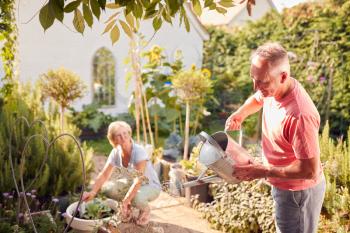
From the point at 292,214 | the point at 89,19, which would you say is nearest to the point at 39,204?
the point at 292,214

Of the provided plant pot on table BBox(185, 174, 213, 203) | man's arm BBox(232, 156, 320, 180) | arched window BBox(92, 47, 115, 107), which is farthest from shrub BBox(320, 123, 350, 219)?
arched window BBox(92, 47, 115, 107)

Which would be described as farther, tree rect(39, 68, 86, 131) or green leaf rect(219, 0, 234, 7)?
tree rect(39, 68, 86, 131)

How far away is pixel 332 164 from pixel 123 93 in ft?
20.9

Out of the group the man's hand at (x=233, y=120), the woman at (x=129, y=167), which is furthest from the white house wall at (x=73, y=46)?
the man's hand at (x=233, y=120)

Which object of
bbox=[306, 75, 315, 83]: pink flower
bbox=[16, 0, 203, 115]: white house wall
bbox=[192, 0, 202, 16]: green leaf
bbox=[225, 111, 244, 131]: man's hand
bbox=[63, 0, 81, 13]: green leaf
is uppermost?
bbox=[16, 0, 203, 115]: white house wall

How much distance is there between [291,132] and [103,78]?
314 inches

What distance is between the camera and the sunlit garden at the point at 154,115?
2943 millimetres

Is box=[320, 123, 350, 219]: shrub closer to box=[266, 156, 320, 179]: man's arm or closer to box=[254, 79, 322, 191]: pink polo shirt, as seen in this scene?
box=[254, 79, 322, 191]: pink polo shirt

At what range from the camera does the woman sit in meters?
3.78

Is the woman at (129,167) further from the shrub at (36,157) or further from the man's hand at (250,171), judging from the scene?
the man's hand at (250,171)

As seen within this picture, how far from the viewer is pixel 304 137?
214cm

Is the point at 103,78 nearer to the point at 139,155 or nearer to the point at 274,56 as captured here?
the point at 139,155

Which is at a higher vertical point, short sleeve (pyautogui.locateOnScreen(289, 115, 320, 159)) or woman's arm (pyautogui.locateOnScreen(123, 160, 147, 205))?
short sleeve (pyautogui.locateOnScreen(289, 115, 320, 159))

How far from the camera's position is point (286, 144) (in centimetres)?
235
